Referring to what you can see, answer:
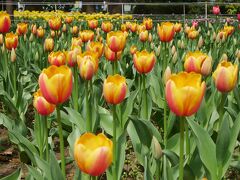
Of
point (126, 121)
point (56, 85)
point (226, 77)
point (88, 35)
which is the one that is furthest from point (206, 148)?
point (88, 35)

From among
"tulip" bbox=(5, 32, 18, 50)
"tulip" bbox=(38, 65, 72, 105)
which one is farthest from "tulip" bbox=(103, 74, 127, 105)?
"tulip" bbox=(5, 32, 18, 50)

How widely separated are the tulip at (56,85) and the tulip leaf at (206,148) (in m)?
0.63

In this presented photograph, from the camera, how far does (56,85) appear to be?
1.76 meters

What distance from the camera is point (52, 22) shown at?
18.1 feet

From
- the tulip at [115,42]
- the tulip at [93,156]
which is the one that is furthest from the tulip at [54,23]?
the tulip at [93,156]

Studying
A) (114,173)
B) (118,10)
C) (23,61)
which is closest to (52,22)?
(23,61)

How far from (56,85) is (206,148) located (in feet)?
2.54

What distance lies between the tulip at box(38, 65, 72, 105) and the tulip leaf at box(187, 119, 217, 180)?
2.05 feet

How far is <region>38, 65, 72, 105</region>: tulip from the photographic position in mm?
1763

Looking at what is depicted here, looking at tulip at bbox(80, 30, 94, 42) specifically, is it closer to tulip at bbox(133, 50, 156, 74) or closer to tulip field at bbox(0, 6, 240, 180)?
tulip field at bbox(0, 6, 240, 180)

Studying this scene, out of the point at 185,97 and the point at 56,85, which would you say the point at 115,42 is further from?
the point at 185,97

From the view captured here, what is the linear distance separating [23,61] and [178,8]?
75.1ft

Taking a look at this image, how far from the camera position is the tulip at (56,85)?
69.4 inches

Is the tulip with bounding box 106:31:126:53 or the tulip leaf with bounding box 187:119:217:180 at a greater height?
the tulip with bounding box 106:31:126:53
